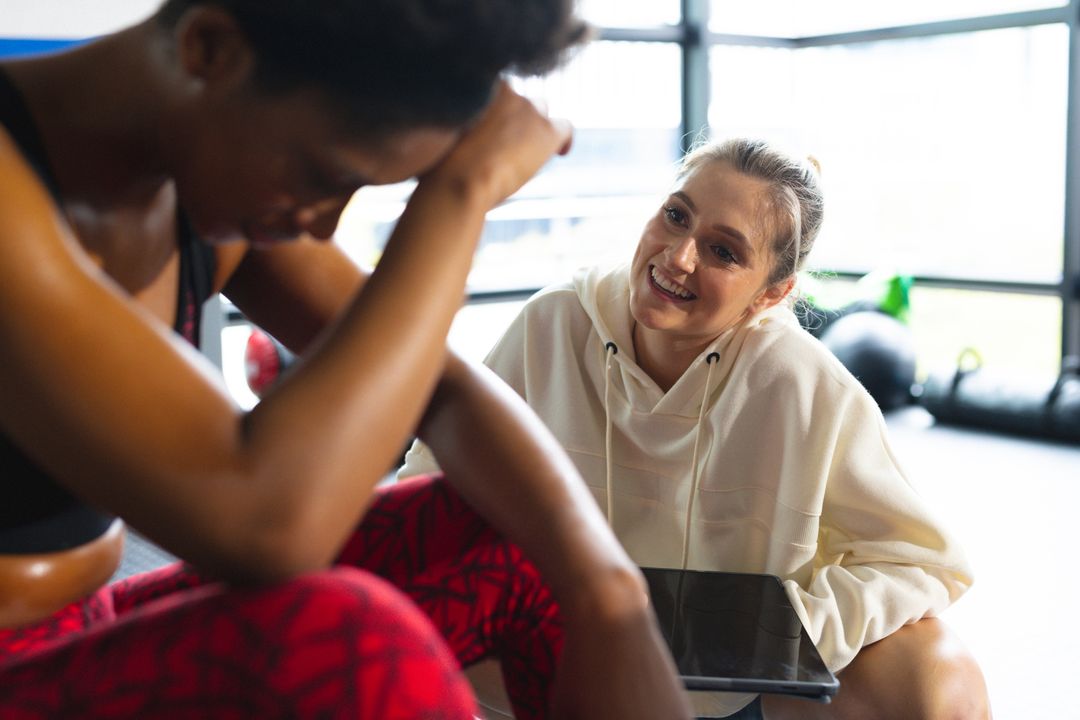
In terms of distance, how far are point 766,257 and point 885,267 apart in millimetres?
3406

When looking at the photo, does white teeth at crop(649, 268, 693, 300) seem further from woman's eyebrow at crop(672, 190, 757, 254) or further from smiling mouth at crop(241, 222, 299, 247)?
smiling mouth at crop(241, 222, 299, 247)

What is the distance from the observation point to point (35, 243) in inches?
25.1

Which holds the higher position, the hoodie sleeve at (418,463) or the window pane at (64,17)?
the window pane at (64,17)

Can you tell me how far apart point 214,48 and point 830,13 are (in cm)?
536

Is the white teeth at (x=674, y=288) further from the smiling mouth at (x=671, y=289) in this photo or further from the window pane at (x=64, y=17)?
the window pane at (x=64, y=17)

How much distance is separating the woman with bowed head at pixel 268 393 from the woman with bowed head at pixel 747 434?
2.49ft

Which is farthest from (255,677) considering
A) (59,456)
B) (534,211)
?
(534,211)

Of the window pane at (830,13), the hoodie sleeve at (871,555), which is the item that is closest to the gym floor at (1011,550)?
the hoodie sleeve at (871,555)

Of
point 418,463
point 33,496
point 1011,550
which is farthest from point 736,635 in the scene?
point 1011,550

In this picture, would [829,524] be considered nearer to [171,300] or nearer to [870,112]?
[171,300]

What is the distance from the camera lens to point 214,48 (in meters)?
0.72

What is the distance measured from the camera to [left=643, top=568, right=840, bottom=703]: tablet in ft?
3.84

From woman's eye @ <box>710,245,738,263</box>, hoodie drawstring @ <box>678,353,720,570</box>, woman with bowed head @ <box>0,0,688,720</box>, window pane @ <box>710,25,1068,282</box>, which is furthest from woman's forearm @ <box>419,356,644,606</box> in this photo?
window pane @ <box>710,25,1068,282</box>

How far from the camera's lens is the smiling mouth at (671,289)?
1.78 metres
